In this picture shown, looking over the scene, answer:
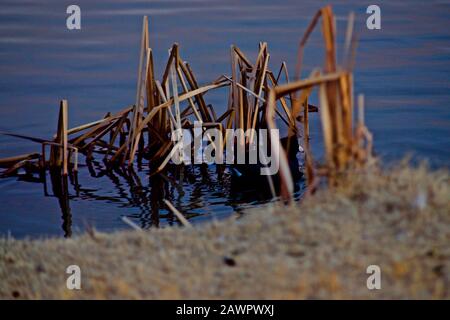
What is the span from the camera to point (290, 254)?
464 centimetres

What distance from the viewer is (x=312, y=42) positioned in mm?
14648

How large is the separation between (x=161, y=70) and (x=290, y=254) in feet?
26.9

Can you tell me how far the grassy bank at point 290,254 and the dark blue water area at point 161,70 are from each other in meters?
2.06

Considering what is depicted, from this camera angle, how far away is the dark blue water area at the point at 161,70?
845 centimetres

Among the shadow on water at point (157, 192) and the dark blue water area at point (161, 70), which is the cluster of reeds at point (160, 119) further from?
the dark blue water area at point (161, 70)

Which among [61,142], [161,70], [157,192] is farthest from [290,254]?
[161,70]

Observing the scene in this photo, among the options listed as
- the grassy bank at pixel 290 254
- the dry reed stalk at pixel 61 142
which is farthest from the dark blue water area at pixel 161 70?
the grassy bank at pixel 290 254

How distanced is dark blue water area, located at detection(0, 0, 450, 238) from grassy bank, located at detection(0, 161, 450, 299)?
6.76 feet

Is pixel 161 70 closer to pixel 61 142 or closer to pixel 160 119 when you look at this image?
pixel 160 119

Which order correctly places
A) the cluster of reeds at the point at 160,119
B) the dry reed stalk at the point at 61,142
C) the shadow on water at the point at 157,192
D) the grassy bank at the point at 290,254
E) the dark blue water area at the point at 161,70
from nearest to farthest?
the grassy bank at the point at 290,254, the shadow on water at the point at 157,192, the dark blue water area at the point at 161,70, the dry reed stalk at the point at 61,142, the cluster of reeds at the point at 160,119

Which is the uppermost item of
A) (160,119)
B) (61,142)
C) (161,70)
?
(161,70)

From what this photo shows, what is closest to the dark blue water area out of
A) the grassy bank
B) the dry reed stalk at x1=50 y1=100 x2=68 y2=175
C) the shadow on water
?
the shadow on water

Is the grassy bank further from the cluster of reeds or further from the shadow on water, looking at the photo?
the cluster of reeds
